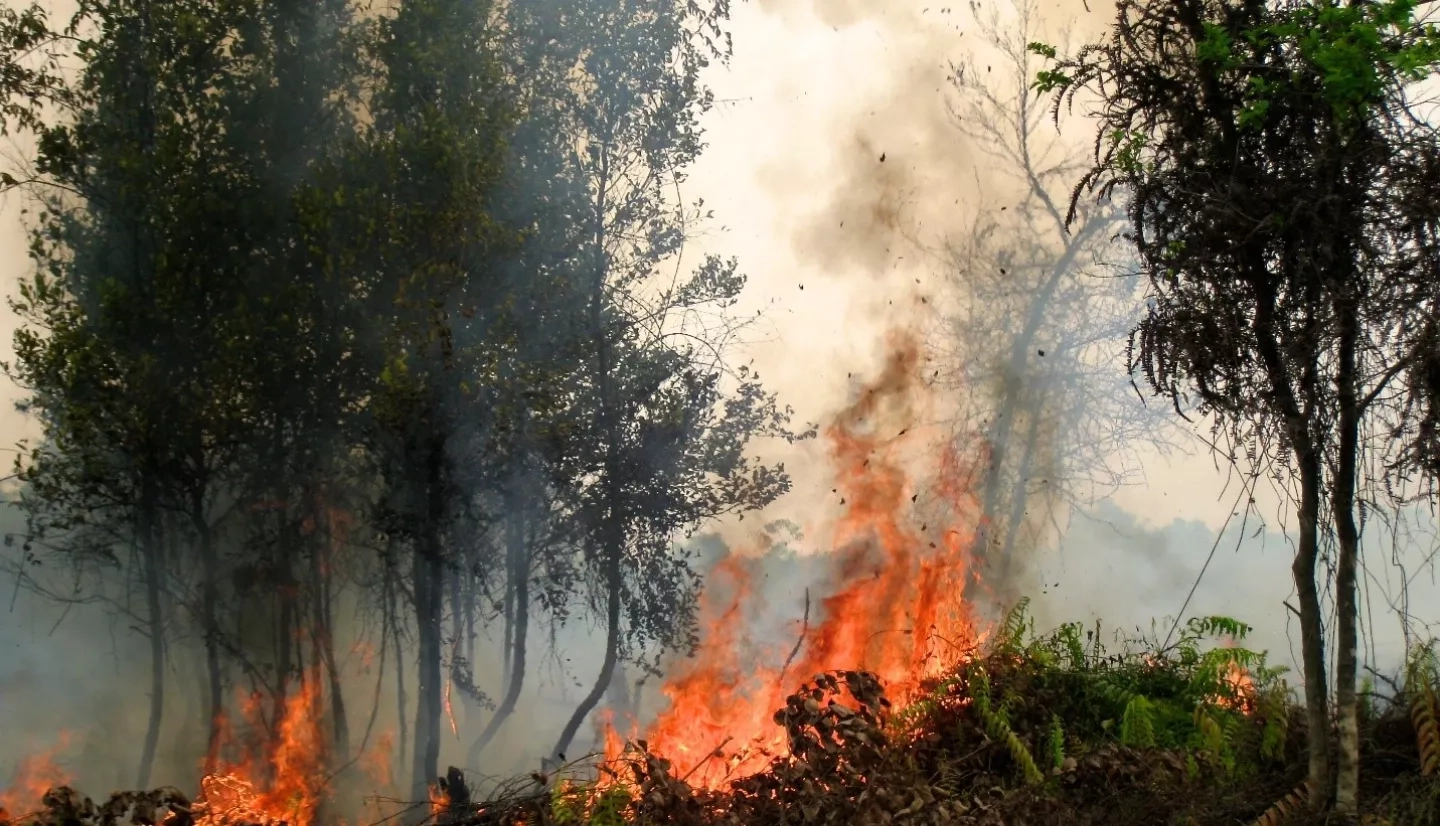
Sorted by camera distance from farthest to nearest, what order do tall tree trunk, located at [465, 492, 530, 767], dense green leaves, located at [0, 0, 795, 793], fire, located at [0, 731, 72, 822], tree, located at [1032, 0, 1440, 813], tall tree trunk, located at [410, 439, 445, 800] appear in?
1. tall tree trunk, located at [465, 492, 530, 767]
2. tall tree trunk, located at [410, 439, 445, 800]
3. dense green leaves, located at [0, 0, 795, 793]
4. fire, located at [0, 731, 72, 822]
5. tree, located at [1032, 0, 1440, 813]

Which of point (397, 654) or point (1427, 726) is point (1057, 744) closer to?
point (1427, 726)

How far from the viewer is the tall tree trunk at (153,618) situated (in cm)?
952

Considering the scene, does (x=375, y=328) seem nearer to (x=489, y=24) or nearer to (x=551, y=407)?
(x=551, y=407)

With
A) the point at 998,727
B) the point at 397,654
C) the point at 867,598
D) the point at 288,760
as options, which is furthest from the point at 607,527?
the point at 998,727

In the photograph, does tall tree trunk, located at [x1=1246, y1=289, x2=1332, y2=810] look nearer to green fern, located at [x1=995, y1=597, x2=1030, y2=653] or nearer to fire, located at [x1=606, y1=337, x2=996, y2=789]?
green fern, located at [x1=995, y1=597, x2=1030, y2=653]

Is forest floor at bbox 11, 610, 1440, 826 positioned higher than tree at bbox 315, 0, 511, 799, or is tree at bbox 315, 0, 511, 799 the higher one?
tree at bbox 315, 0, 511, 799

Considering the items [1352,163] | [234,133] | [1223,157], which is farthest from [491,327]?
[1352,163]

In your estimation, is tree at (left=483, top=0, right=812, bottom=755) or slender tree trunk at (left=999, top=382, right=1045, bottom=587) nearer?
tree at (left=483, top=0, right=812, bottom=755)

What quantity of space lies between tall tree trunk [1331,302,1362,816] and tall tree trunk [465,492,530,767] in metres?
6.49

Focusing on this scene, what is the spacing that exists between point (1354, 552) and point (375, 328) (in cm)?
759

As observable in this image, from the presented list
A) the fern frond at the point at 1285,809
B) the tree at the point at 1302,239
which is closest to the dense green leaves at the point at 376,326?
the tree at the point at 1302,239

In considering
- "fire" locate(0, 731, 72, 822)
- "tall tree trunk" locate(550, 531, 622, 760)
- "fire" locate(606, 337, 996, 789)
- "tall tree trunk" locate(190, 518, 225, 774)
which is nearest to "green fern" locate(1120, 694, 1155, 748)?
"fire" locate(606, 337, 996, 789)

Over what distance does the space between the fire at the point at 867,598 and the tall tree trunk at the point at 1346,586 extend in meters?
3.81

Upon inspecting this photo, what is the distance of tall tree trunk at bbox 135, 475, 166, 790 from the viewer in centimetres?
952
